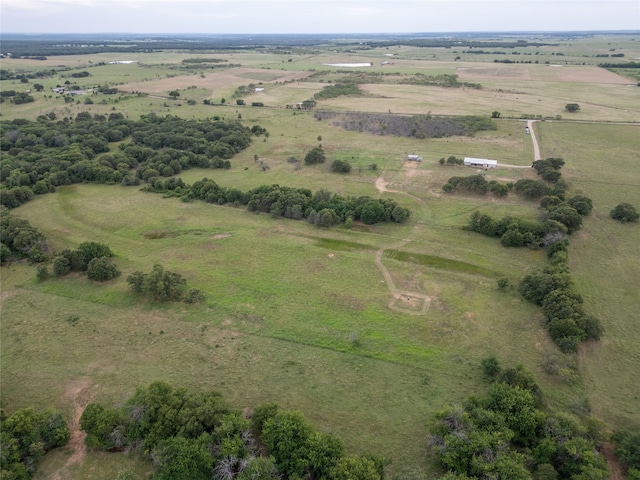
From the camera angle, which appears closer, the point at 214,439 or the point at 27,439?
the point at 214,439

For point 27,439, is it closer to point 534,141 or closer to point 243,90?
point 534,141

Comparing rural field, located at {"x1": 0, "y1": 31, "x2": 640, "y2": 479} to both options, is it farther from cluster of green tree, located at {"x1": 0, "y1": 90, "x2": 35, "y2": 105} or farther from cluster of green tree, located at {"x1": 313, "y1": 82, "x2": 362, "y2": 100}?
cluster of green tree, located at {"x1": 0, "y1": 90, "x2": 35, "y2": 105}

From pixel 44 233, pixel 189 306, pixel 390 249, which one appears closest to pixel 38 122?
pixel 44 233

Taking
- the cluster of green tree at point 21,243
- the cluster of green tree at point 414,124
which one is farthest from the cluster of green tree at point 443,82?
the cluster of green tree at point 21,243

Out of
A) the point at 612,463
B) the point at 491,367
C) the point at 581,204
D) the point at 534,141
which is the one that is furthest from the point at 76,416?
the point at 534,141

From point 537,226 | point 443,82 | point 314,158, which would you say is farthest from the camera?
point 443,82

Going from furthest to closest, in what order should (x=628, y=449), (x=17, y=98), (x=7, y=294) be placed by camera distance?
(x=17, y=98) → (x=7, y=294) → (x=628, y=449)
